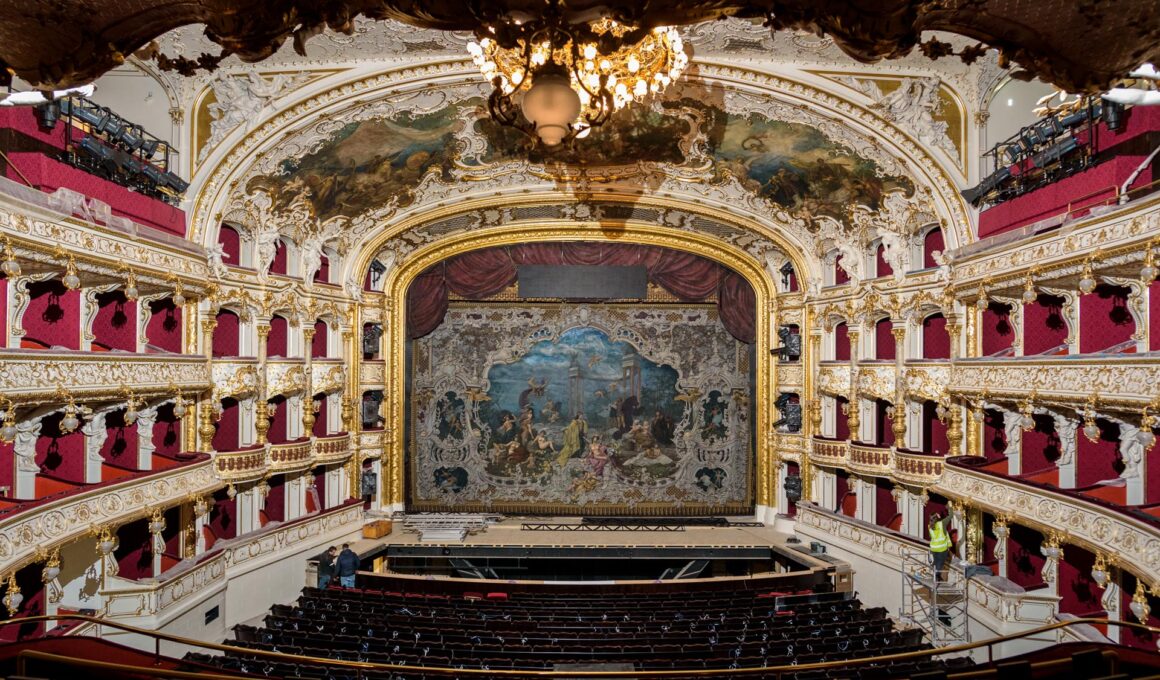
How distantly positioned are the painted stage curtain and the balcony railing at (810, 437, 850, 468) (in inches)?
167

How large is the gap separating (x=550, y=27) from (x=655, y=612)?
468 inches

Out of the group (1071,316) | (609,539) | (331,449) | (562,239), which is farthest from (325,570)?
(1071,316)

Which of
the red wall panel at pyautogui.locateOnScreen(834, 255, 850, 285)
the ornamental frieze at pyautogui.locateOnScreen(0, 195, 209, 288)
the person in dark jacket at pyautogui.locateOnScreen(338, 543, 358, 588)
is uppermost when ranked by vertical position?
the red wall panel at pyautogui.locateOnScreen(834, 255, 850, 285)

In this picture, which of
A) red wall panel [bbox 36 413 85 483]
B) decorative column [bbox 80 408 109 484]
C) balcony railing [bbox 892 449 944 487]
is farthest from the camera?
balcony railing [bbox 892 449 944 487]

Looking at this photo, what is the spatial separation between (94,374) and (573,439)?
45.3 ft

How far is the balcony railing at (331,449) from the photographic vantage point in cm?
1923

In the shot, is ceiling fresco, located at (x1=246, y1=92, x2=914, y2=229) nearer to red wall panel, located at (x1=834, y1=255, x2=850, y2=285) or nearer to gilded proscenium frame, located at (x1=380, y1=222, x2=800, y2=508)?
red wall panel, located at (x1=834, y1=255, x2=850, y2=285)

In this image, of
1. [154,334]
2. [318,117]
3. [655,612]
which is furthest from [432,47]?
[655,612]

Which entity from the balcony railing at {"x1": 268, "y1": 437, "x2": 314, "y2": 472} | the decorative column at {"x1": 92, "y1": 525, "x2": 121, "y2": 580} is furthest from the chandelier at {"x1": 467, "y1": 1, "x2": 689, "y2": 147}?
the balcony railing at {"x1": 268, "y1": 437, "x2": 314, "y2": 472}

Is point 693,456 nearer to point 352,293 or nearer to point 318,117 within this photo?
point 352,293

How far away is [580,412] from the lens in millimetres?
22891

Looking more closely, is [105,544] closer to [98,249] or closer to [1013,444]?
[98,249]

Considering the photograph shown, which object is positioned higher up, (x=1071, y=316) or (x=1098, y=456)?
(x=1071, y=316)

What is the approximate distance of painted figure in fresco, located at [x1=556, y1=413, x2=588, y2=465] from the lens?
22797 mm
